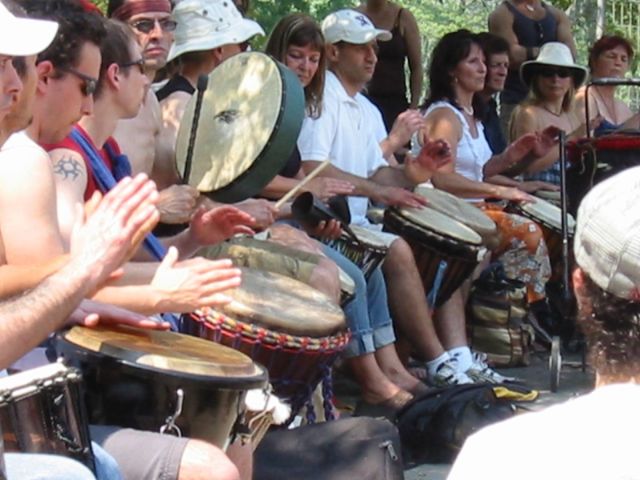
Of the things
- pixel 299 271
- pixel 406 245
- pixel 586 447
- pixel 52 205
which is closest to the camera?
pixel 586 447

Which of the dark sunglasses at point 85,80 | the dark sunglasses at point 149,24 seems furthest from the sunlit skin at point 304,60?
the dark sunglasses at point 85,80

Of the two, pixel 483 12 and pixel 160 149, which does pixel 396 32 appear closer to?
pixel 160 149

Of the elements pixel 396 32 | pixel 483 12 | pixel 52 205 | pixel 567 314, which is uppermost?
pixel 52 205

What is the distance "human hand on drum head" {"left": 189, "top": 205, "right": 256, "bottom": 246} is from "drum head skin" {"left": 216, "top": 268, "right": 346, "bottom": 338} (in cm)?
16

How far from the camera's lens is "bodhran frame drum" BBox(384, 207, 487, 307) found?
5980 mm

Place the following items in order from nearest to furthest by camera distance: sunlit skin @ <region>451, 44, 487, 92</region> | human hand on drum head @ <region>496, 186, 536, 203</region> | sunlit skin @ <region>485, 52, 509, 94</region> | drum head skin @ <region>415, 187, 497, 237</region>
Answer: drum head skin @ <region>415, 187, 497, 237</region> → human hand on drum head @ <region>496, 186, 536, 203</region> → sunlit skin @ <region>451, 44, 487, 92</region> → sunlit skin @ <region>485, 52, 509, 94</region>

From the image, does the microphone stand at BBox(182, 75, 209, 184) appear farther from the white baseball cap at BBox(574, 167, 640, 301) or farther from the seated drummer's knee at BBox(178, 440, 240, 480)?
the white baseball cap at BBox(574, 167, 640, 301)

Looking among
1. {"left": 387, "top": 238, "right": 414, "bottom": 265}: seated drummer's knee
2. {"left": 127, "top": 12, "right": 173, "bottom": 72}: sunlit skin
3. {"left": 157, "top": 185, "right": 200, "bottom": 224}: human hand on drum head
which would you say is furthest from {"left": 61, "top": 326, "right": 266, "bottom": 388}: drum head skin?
{"left": 387, "top": 238, "right": 414, "bottom": 265}: seated drummer's knee

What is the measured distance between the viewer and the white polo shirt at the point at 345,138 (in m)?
5.82

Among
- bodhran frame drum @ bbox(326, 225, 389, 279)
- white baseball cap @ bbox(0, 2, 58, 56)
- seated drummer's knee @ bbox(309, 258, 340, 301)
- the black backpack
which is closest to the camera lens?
white baseball cap @ bbox(0, 2, 58, 56)

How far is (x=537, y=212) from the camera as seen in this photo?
22.5 ft

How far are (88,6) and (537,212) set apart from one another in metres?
3.62

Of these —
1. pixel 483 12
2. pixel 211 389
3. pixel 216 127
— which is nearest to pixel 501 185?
pixel 216 127

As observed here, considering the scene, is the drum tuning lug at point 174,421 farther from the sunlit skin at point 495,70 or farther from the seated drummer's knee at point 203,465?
the sunlit skin at point 495,70
